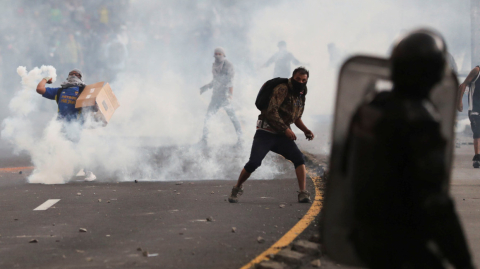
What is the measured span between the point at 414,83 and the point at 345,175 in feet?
1.16

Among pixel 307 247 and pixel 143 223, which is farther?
pixel 143 223

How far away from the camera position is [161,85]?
2902 cm

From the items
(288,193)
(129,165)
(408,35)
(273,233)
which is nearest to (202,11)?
(129,165)

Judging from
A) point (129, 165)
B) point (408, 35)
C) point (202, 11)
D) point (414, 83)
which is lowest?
point (129, 165)

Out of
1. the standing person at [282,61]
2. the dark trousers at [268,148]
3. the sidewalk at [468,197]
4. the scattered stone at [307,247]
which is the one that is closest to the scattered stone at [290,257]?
the scattered stone at [307,247]

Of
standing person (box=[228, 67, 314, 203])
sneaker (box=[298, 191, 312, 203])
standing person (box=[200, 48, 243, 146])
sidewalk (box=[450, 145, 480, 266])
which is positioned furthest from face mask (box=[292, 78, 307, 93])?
standing person (box=[200, 48, 243, 146])

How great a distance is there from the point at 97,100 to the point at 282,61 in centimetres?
911

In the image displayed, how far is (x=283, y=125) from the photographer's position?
21.2 feet

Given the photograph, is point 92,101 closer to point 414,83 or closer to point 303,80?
point 303,80

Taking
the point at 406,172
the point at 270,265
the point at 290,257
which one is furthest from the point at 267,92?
the point at 406,172

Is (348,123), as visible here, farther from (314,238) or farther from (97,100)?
(97,100)

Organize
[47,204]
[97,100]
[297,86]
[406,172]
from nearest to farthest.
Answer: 1. [406,172]
2. [297,86]
3. [47,204]
4. [97,100]

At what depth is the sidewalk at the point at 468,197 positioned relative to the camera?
15.2 ft

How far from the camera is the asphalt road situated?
4199mm
